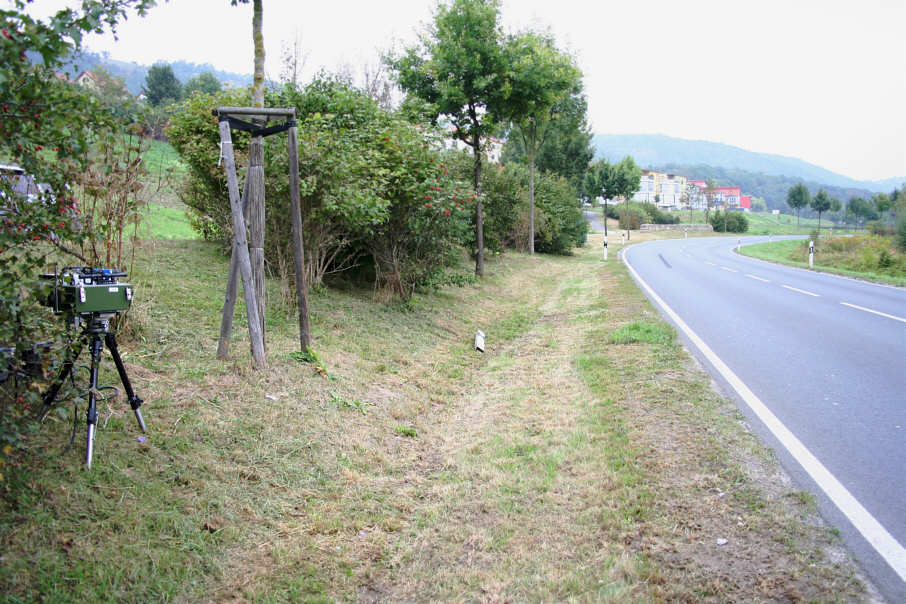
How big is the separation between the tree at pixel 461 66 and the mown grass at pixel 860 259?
40.1 feet

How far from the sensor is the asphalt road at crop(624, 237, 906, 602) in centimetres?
334

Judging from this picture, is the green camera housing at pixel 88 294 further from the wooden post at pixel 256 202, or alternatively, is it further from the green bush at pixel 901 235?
the green bush at pixel 901 235

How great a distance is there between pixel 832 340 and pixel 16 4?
29.2 ft

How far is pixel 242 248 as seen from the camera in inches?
214

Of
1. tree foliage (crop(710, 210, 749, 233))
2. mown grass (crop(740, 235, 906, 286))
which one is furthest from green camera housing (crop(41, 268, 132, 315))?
tree foliage (crop(710, 210, 749, 233))

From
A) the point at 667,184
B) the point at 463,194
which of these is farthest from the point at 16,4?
the point at 667,184

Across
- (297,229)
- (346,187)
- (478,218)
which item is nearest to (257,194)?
(297,229)

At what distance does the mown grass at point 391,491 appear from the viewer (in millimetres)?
2949

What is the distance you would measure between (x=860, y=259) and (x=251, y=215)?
26.7 m

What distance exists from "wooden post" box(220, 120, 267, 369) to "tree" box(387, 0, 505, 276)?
411 inches

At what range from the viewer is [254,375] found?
5.41m

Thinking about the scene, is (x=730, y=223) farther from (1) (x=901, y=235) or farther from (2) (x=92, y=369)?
(2) (x=92, y=369)

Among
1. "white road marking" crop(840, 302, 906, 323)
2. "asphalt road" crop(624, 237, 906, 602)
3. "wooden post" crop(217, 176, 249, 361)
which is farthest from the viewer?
"white road marking" crop(840, 302, 906, 323)

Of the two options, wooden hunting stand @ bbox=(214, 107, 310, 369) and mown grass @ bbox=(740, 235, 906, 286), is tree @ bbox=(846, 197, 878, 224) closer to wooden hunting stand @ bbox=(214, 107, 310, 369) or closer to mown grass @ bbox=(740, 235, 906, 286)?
mown grass @ bbox=(740, 235, 906, 286)
